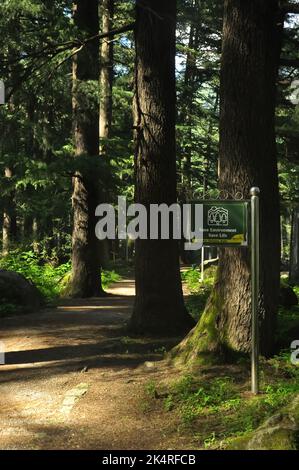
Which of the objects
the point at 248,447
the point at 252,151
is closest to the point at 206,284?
the point at 252,151

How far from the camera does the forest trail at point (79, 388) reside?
493 centimetres

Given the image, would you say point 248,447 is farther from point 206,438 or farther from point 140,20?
point 140,20

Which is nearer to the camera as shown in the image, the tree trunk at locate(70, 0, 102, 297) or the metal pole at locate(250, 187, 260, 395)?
the metal pole at locate(250, 187, 260, 395)

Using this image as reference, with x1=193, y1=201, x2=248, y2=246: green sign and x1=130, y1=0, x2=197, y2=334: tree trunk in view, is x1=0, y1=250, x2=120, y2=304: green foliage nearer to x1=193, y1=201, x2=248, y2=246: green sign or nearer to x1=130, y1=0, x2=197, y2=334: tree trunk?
x1=130, y1=0, x2=197, y2=334: tree trunk

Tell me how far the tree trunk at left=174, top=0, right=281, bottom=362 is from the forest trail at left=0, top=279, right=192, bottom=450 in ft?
2.85

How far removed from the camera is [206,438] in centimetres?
475

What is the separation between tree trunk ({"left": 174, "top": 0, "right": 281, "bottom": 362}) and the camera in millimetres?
6688

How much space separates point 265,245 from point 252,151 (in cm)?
115

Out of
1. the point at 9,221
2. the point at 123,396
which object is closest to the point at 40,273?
the point at 9,221

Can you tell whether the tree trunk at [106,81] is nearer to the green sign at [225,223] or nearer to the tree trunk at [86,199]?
the tree trunk at [86,199]

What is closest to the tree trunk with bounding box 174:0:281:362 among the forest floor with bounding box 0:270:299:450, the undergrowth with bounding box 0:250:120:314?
the forest floor with bounding box 0:270:299:450

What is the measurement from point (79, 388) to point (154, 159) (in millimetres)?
4248

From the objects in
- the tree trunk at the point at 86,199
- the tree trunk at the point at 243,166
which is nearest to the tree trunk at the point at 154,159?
the tree trunk at the point at 243,166

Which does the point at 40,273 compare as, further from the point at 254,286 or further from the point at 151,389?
the point at 254,286
